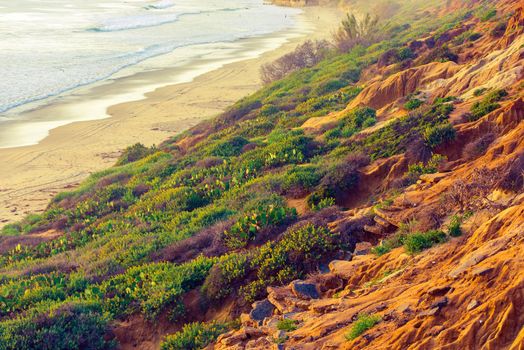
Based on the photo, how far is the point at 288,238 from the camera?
1043 centimetres

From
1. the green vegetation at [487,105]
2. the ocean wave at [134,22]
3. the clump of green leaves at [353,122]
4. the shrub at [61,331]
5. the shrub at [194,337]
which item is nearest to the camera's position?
the shrub at [194,337]

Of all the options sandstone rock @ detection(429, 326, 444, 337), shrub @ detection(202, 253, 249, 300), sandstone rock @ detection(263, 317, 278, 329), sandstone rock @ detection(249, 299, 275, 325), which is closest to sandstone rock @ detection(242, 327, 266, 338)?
sandstone rock @ detection(263, 317, 278, 329)

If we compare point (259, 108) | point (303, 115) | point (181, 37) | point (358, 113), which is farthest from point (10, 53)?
point (358, 113)

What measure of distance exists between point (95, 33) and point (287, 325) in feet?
194

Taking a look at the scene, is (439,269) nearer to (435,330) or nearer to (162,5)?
(435,330)

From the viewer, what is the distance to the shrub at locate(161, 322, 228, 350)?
27.7ft

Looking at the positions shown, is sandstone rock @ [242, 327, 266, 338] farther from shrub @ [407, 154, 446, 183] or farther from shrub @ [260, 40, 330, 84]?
shrub @ [260, 40, 330, 84]

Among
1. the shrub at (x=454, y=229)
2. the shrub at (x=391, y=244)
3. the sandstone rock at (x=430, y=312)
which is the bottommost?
the shrub at (x=391, y=244)

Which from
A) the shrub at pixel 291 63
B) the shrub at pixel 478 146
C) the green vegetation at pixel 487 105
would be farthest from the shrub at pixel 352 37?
the shrub at pixel 478 146

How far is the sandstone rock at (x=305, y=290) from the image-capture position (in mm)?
8352

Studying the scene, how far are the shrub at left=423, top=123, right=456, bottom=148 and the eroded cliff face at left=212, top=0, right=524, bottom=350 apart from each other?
15 centimetres

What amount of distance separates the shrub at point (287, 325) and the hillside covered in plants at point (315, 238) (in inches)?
0.7

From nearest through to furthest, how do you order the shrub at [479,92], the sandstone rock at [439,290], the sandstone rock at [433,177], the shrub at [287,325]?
the sandstone rock at [439,290] → the shrub at [287,325] → the sandstone rock at [433,177] → the shrub at [479,92]

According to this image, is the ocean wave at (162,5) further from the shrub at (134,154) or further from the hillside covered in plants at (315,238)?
the hillside covered in plants at (315,238)
